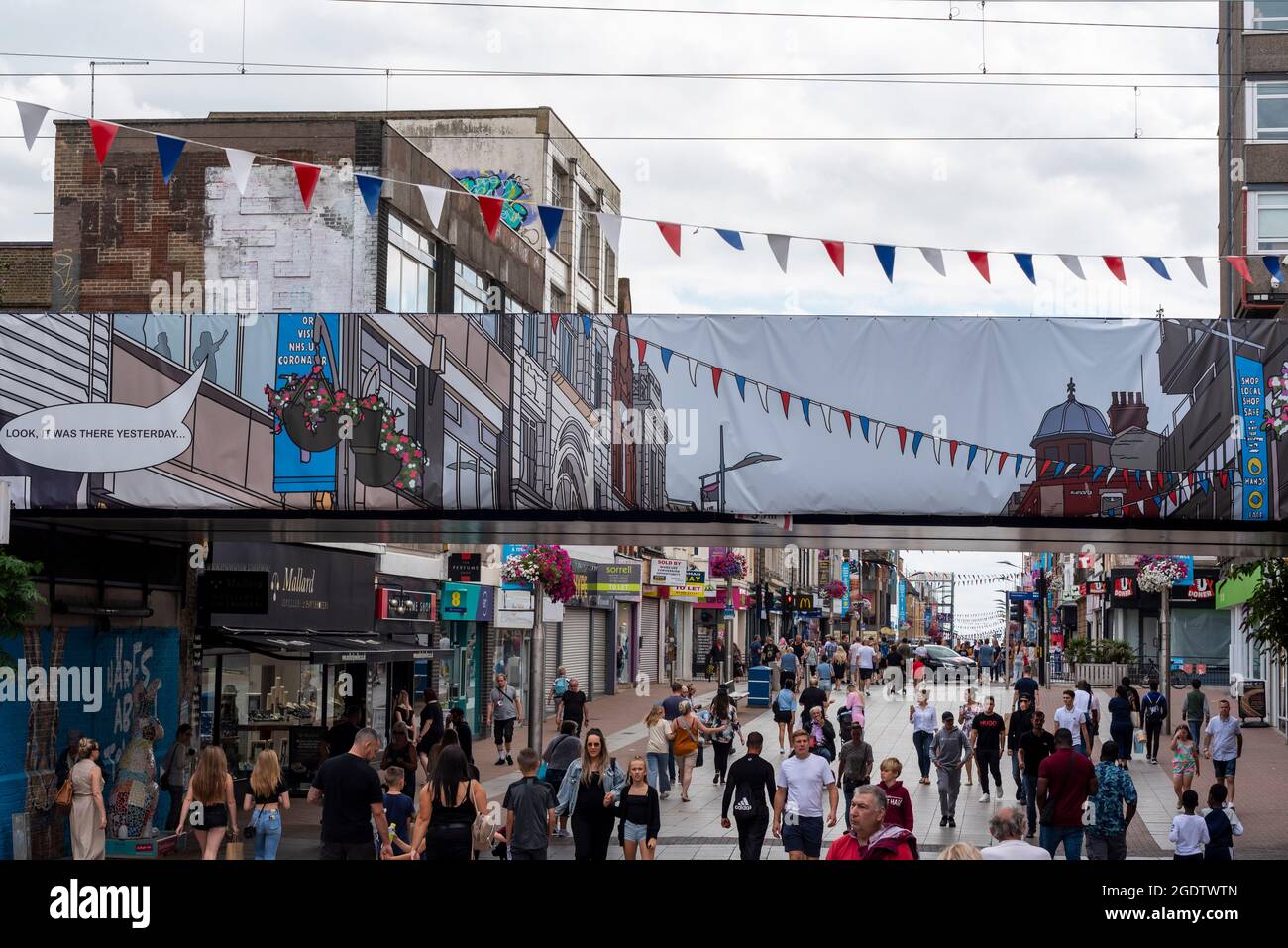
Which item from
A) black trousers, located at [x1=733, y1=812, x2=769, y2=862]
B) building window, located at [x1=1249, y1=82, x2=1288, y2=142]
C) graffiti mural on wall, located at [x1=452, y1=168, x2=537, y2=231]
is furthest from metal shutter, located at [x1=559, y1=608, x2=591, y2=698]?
black trousers, located at [x1=733, y1=812, x2=769, y2=862]

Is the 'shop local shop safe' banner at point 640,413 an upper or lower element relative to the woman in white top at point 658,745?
upper

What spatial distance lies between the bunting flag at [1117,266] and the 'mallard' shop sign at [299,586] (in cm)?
1299

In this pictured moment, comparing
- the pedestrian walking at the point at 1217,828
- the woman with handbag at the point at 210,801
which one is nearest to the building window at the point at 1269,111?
the pedestrian walking at the point at 1217,828

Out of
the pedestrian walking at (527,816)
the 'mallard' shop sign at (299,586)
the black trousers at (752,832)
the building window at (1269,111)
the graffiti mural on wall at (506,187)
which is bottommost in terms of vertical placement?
the black trousers at (752,832)

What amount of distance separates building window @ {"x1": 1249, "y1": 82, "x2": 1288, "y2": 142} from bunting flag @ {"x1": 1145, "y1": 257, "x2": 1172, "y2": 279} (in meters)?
29.3

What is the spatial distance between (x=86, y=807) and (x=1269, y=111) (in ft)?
123

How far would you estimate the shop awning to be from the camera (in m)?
22.9

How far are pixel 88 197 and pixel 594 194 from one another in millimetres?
24061

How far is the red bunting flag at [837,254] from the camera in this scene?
15.7m

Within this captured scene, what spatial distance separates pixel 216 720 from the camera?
23.4 meters

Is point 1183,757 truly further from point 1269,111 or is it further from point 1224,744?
point 1269,111

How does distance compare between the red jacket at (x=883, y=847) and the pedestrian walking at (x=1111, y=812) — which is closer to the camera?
the red jacket at (x=883, y=847)

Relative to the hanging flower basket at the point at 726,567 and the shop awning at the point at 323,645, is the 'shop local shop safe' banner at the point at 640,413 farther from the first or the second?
the hanging flower basket at the point at 726,567

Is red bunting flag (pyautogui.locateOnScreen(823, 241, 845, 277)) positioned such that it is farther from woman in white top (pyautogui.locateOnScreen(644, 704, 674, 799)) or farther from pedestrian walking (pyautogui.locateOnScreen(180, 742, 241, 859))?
woman in white top (pyautogui.locateOnScreen(644, 704, 674, 799))
